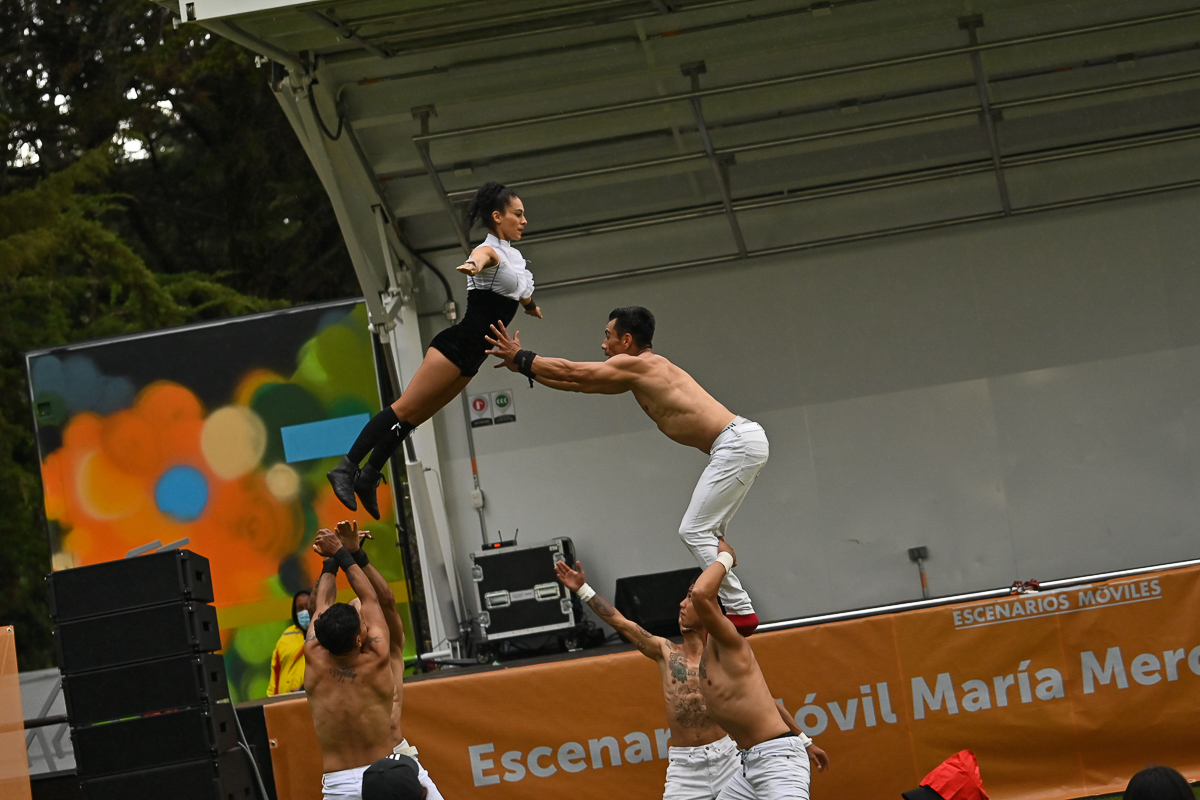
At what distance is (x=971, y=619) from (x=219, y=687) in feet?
14.8

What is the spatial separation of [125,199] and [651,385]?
17.5 meters

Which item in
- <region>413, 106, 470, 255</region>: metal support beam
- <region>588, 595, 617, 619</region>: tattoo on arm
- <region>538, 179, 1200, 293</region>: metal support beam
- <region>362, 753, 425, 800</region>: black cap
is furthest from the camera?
<region>538, 179, 1200, 293</region>: metal support beam

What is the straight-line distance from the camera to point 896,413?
9.64 metres

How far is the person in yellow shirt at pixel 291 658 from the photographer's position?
30.8 ft

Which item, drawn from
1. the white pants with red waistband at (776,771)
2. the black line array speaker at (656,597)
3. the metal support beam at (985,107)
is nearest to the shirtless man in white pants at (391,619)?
the white pants with red waistband at (776,771)

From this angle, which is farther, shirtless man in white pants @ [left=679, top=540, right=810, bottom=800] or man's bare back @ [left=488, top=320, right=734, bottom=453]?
man's bare back @ [left=488, top=320, right=734, bottom=453]

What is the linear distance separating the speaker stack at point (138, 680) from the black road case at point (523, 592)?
2.96 meters

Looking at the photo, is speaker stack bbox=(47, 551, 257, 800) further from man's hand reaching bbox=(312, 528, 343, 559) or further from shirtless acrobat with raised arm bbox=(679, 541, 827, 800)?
shirtless acrobat with raised arm bbox=(679, 541, 827, 800)

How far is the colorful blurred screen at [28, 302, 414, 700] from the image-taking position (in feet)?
32.9

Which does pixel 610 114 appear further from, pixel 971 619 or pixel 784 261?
pixel 971 619

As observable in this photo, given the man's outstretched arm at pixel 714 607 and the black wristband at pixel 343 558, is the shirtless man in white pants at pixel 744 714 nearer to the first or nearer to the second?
the man's outstretched arm at pixel 714 607

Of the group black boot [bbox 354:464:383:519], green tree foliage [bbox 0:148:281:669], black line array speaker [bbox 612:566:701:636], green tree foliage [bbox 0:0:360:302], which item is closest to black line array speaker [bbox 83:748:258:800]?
black boot [bbox 354:464:383:519]

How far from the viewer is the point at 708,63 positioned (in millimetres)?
8953

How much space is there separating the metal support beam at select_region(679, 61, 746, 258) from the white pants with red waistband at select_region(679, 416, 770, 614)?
3.66m
